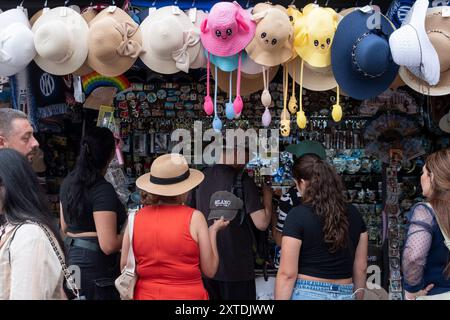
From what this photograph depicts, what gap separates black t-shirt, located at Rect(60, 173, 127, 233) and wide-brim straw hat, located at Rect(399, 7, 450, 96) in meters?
1.89

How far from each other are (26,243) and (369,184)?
3525mm

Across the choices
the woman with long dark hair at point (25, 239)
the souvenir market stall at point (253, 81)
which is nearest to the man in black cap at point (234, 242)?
the souvenir market stall at point (253, 81)

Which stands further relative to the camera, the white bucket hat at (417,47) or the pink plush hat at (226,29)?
the pink plush hat at (226,29)

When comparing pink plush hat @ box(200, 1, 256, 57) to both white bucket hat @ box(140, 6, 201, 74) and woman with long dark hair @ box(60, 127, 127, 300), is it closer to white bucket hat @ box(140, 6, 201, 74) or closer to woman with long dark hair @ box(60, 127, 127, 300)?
white bucket hat @ box(140, 6, 201, 74)

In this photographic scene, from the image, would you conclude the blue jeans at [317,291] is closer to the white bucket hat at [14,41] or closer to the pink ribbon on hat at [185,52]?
the pink ribbon on hat at [185,52]

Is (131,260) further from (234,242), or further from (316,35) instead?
(316,35)

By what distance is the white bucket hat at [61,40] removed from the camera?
304 centimetres

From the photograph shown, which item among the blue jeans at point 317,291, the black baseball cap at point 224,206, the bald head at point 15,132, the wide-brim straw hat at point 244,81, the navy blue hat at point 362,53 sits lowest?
the blue jeans at point 317,291

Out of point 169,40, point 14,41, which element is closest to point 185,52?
point 169,40

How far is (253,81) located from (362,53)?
0.85m

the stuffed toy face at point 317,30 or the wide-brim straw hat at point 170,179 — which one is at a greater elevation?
the stuffed toy face at point 317,30

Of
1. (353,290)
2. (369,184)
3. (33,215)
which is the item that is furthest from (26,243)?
(369,184)

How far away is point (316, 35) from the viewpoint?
291 centimetres

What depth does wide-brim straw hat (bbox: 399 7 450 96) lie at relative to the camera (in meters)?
2.86
